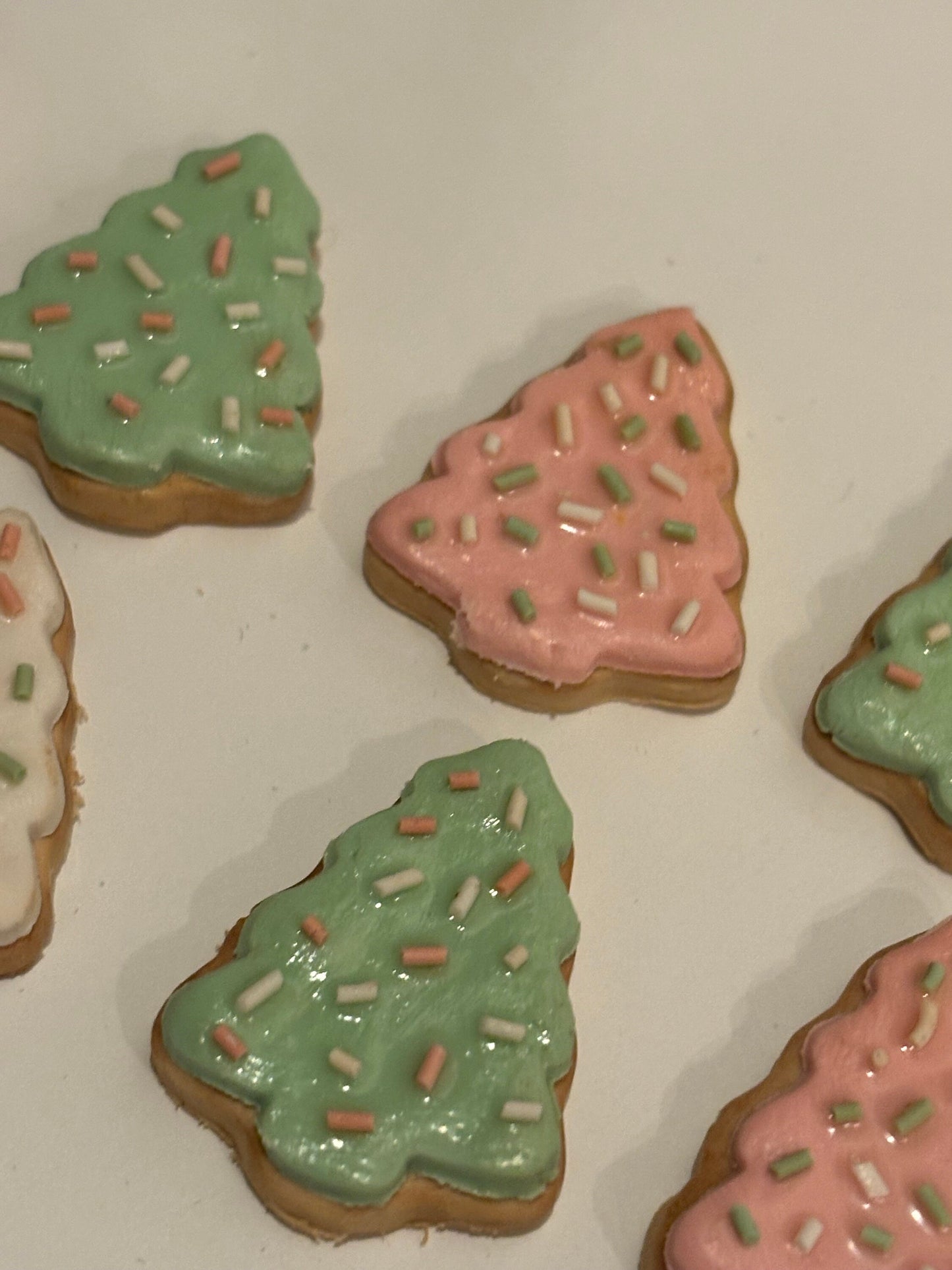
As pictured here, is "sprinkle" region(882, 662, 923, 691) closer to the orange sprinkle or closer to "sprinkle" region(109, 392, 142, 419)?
the orange sprinkle

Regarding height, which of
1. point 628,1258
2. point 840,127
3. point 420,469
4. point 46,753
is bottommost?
point 628,1258

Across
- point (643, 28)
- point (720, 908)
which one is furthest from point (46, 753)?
point (643, 28)

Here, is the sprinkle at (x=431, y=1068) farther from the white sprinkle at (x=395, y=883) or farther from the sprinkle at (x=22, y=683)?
the sprinkle at (x=22, y=683)

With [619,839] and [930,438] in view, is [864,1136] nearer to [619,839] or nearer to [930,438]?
[619,839]

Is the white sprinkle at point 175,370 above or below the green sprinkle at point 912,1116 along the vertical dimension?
above

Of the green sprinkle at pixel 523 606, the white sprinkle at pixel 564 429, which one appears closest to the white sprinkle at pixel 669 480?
the white sprinkle at pixel 564 429

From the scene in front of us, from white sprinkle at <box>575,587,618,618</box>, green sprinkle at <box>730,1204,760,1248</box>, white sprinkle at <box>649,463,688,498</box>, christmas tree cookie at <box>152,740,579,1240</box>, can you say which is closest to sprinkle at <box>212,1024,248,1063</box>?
christmas tree cookie at <box>152,740,579,1240</box>
